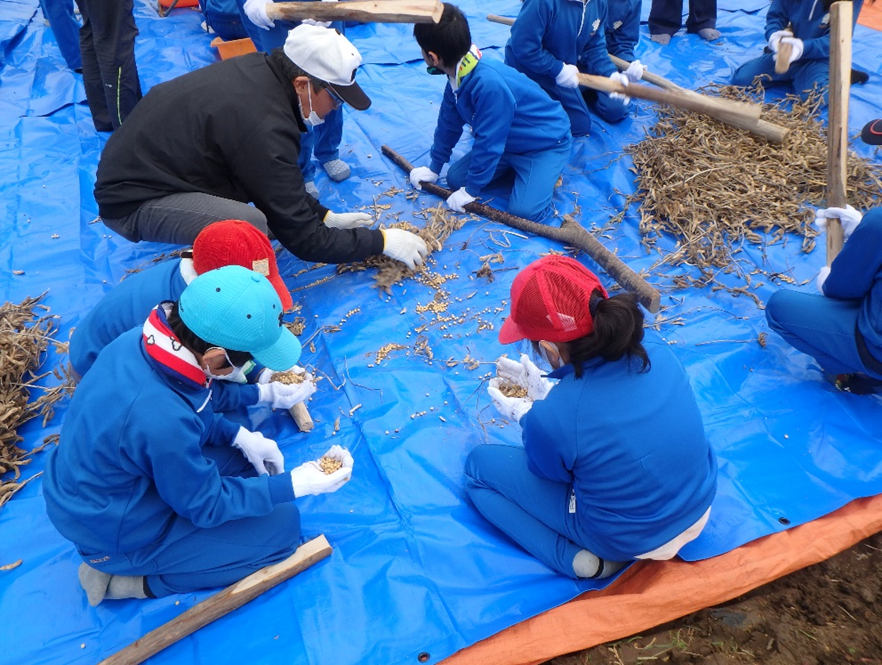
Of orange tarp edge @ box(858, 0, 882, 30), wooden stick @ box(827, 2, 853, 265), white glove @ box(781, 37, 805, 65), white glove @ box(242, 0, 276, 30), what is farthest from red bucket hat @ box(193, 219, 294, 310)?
orange tarp edge @ box(858, 0, 882, 30)

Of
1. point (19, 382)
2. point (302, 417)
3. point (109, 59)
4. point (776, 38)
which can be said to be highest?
point (776, 38)

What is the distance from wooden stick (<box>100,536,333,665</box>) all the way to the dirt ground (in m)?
0.97

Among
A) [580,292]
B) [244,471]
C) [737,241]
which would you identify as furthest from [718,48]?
[244,471]

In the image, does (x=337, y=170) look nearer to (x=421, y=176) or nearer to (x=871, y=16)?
(x=421, y=176)

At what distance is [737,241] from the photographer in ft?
12.1

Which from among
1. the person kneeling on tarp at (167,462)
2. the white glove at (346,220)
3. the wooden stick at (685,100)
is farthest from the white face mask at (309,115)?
the wooden stick at (685,100)

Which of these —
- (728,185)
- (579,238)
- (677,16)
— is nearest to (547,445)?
(579,238)

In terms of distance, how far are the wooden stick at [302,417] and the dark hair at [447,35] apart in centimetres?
223

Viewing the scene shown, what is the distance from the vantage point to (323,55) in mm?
2846

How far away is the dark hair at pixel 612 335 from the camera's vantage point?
1.72 metres

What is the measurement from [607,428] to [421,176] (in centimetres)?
280

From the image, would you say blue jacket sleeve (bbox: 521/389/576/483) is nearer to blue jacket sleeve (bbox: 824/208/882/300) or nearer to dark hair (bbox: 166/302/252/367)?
dark hair (bbox: 166/302/252/367)

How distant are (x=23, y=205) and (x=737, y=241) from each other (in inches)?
183

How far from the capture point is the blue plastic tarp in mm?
2100
